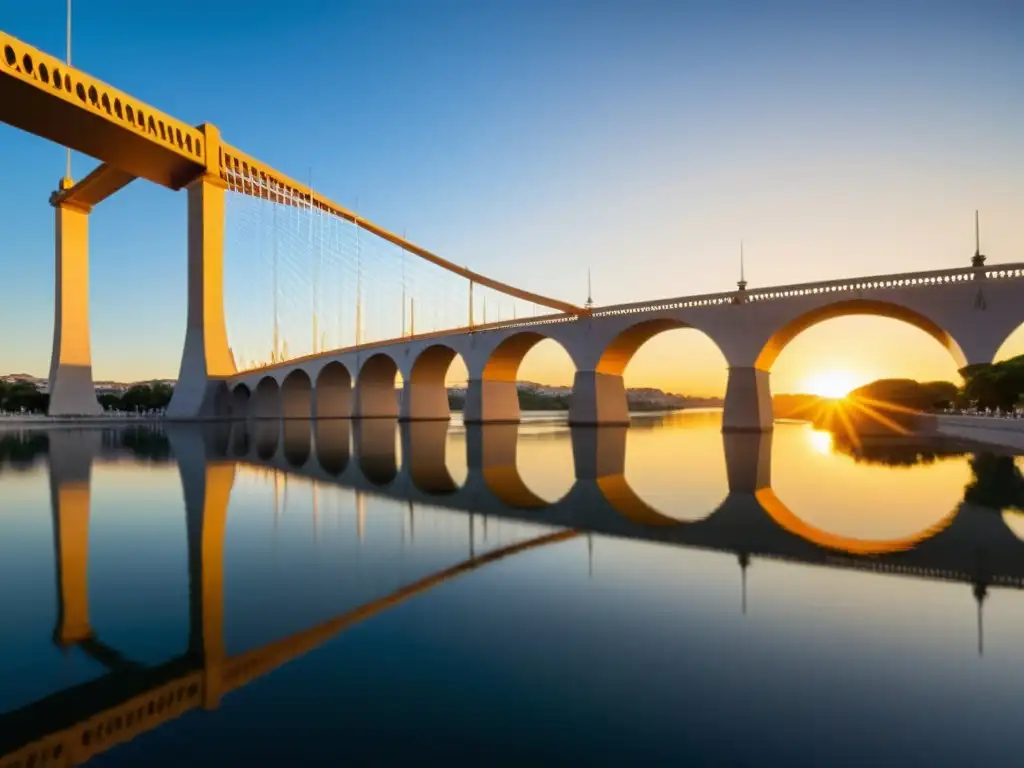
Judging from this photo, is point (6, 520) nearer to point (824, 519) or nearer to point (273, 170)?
point (824, 519)

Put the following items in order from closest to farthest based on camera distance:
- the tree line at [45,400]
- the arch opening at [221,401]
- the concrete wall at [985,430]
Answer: the concrete wall at [985,430], the arch opening at [221,401], the tree line at [45,400]

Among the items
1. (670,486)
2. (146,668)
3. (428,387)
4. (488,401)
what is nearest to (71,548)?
(146,668)

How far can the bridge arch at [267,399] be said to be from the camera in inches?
2260

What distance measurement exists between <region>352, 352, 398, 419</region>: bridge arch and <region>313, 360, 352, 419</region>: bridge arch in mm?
2452

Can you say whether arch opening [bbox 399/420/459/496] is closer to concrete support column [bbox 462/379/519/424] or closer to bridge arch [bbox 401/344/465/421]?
Answer: concrete support column [bbox 462/379/519/424]

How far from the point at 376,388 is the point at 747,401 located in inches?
1304

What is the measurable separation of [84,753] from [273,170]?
45129 mm

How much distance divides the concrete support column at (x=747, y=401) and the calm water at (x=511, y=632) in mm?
19032

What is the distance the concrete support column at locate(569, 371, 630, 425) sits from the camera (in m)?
36.7

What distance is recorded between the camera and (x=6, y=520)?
28.2 feet

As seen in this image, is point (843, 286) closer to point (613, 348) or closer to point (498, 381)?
point (613, 348)

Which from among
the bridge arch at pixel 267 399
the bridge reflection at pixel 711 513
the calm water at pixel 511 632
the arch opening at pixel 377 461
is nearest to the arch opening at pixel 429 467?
the bridge reflection at pixel 711 513

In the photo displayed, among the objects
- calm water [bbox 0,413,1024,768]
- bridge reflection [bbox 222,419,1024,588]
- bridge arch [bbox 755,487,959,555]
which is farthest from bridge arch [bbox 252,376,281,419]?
bridge arch [bbox 755,487,959,555]

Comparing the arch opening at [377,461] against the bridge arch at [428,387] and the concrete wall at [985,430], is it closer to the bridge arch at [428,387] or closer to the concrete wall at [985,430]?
the concrete wall at [985,430]
